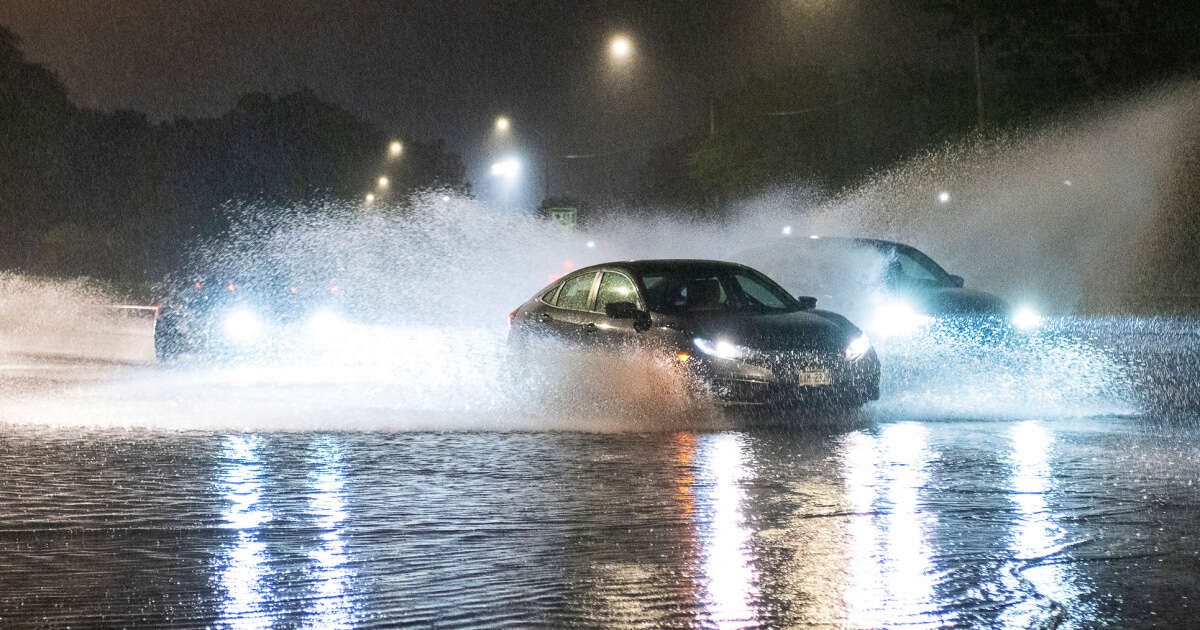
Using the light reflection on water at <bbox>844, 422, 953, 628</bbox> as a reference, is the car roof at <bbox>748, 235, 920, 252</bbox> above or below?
above

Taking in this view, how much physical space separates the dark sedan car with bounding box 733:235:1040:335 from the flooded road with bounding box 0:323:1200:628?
91.8 inches

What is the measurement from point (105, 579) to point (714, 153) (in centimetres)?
3668

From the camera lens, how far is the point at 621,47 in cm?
3055

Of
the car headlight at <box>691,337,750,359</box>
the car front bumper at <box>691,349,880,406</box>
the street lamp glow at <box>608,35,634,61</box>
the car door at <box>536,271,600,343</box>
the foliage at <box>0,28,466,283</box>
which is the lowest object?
the car front bumper at <box>691,349,880,406</box>

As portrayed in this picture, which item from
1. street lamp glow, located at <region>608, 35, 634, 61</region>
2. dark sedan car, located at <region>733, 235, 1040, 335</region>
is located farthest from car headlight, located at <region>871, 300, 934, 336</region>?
street lamp glow, located at <region>608, 35, 634, 61</region>

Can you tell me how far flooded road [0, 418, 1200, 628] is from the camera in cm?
561

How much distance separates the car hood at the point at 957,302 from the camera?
16203mm

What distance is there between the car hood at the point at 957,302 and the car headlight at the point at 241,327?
32.5 ft

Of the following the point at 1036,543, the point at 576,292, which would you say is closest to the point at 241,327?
the point at 576,292

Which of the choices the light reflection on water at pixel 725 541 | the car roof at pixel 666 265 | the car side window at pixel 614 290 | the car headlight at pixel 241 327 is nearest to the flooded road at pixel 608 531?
the light reflection on water at pixel 725 541

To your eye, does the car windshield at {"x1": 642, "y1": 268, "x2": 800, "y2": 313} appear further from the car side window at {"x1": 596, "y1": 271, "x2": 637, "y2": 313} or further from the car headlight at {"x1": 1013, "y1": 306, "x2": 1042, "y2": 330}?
the car headlight at {"x1": 1013, "y1": 306, "x2": 1042, "y2": 330}

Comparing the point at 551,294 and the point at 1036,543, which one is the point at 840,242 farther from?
the point at 1036,543

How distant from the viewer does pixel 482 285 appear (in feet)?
97.7

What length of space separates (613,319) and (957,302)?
5.16m
